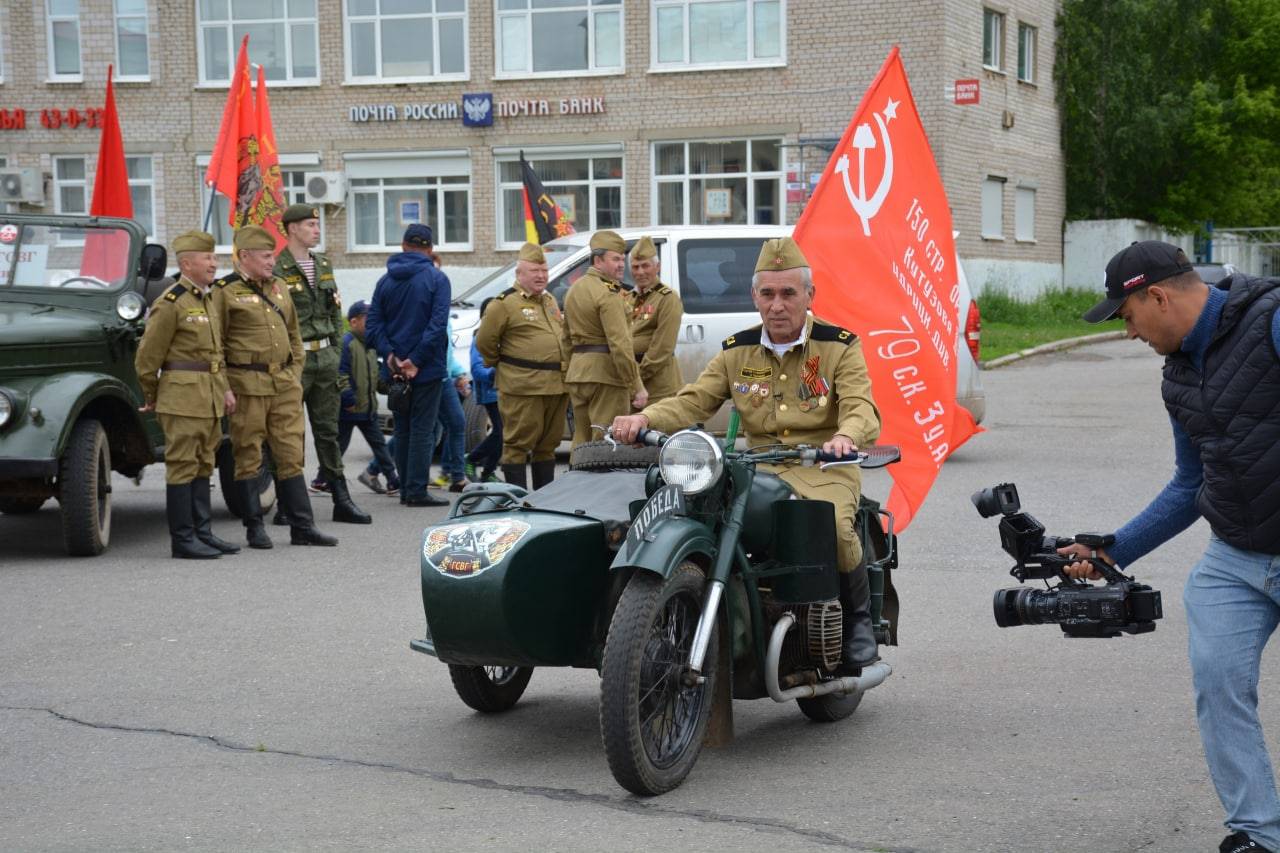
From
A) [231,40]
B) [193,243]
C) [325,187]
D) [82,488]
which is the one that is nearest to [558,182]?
[325,187]

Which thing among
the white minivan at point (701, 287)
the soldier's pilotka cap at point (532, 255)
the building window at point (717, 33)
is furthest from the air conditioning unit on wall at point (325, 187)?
the soldier's pilotka cap at point (532, 255)

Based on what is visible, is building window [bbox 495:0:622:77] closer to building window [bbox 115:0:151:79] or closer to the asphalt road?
building window [bbox 115:0:151:79]

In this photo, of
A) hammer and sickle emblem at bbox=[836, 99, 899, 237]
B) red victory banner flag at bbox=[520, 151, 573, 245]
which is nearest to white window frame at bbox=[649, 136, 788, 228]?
red victory banner flag at bbox=[520, 151, 573, 245]

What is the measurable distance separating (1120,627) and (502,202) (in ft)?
108

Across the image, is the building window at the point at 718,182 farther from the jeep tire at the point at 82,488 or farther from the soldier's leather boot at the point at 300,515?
the jeep tire at the point at 82,488

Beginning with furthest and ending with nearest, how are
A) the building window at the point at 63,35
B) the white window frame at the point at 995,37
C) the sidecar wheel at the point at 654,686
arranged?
the building window at the point at 63,35
the white window frame at the point at 995,37
the sidecar wheel at the point at 654,686

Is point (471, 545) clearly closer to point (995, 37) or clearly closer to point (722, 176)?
point (722, 176)

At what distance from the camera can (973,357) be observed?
591 inches

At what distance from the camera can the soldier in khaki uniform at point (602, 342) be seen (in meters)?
10.8

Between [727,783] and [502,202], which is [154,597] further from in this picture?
[502,202]

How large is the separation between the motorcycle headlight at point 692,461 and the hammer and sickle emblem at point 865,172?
3863 mm

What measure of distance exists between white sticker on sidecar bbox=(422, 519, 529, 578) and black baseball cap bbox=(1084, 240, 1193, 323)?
2.06m

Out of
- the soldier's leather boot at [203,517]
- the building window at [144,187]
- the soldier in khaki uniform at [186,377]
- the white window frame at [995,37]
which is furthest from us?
the building window at [144,187]

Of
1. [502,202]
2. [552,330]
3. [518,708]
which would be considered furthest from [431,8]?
[518,708]
